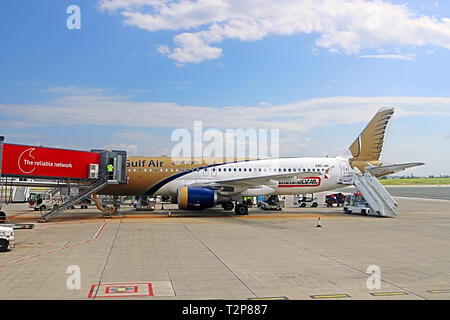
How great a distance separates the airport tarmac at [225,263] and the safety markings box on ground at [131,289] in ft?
0.07

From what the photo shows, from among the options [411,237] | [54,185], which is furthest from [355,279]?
[54,185]

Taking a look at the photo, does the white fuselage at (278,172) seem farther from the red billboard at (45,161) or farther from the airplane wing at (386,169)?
the red billboard at (45,161)

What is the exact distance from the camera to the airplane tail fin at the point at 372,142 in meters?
30.7

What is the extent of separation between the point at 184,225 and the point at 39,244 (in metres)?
8.01

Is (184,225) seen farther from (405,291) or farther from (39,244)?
(405,291)

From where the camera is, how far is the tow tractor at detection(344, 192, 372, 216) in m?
27.6

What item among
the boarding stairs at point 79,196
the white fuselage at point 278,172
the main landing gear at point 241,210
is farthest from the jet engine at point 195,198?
the boarding stairs at point 79,196

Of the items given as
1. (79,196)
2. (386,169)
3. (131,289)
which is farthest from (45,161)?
(386,169)

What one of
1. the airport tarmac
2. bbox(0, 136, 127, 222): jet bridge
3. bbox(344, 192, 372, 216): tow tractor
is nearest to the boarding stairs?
bbox(0, 136, 127, 222): jet bridge

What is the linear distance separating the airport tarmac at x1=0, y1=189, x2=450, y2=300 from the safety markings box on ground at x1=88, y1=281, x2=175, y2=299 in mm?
22

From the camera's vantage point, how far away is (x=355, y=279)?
30.0ft

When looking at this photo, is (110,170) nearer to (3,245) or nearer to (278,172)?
(3,245)

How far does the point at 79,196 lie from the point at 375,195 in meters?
19.9
